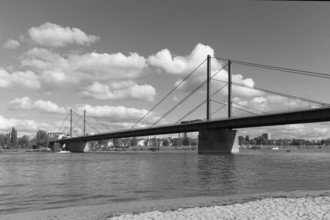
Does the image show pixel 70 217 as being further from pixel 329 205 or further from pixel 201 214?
pixel 329 205

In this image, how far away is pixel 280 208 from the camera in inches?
600

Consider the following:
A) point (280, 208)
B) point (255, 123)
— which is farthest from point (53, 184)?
point (255, 123)

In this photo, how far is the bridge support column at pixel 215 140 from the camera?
11259 centimetres

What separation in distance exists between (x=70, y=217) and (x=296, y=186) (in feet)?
58.9

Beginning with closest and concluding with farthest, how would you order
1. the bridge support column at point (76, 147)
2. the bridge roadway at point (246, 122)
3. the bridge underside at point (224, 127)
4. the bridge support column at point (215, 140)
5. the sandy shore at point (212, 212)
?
the sandy shore at point (212, 212)
the bridge roadway at point (246, 122)
the bridge underside at point (224, 127)
the bridge support column at point (215, 140)
the bridge support column at point (76, 147)

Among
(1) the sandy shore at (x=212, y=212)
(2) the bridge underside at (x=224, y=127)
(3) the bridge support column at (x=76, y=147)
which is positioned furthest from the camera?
(3) the bridge support column at (x=76, y=147)

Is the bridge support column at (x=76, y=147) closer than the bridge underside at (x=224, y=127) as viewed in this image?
No

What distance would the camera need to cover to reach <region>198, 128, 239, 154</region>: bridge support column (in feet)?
369

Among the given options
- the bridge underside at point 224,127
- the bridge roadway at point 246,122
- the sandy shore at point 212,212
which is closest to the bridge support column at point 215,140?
the bridge underside at point 224,127

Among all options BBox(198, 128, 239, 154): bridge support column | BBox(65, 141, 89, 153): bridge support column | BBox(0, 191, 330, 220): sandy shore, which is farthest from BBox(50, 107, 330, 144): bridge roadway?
BBox(0, 191, 330, 220): sandy shore

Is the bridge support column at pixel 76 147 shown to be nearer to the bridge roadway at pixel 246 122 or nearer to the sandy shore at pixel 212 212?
the bridge roadway at pixel 246 122

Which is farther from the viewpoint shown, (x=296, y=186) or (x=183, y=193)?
(x=296, y=186)

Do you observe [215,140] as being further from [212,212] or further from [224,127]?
[212,212]

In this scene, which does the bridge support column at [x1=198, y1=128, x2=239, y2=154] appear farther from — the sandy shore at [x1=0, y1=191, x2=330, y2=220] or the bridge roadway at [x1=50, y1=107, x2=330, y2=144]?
the sandy shore at [x1=0, y1=191, x2=330, y2=220]
